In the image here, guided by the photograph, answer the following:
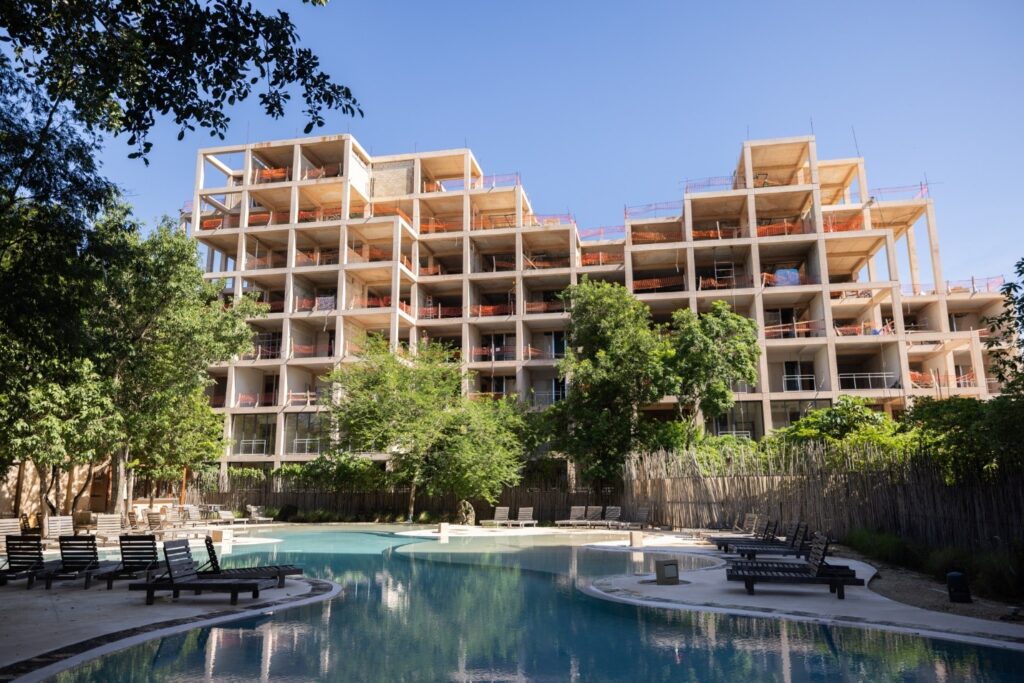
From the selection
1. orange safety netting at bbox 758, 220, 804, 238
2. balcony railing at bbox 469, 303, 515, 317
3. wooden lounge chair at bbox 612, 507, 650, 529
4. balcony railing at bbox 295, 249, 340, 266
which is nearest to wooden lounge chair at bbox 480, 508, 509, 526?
wooden lounge chair at bbox 612, 507, 650, 529

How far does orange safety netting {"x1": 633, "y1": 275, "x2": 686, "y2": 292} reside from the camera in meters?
40.2

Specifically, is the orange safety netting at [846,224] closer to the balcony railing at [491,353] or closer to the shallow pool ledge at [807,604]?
the balcony railing at [491,353]

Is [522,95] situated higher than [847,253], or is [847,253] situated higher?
[847,253]

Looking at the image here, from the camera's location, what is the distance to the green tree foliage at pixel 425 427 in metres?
28.0

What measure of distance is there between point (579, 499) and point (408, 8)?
2270cm

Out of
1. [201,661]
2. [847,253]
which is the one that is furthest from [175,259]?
[847,253]

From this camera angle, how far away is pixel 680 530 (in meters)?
23.3

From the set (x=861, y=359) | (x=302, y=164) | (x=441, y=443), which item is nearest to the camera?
(x=441, y=443)

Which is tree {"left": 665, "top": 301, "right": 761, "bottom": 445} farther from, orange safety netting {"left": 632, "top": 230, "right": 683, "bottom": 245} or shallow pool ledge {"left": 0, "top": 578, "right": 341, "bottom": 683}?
shallow pool ledge {"left": 0, "top": 578, "right": 341, "bottom": 683}

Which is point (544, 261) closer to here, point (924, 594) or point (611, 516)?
point (611, 516)

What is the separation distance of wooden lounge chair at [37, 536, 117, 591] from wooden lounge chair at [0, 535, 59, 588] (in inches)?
5.4

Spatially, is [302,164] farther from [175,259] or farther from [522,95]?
[522,95]

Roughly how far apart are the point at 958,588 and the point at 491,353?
32.5 meters

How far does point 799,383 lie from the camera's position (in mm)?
37094
